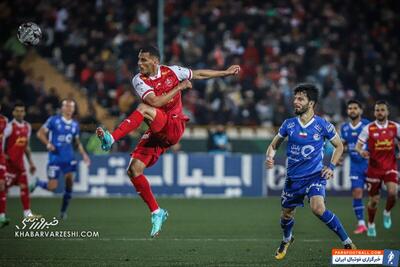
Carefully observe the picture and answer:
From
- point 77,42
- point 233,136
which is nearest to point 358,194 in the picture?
point 233,136

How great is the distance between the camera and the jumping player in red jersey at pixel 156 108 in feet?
35.3

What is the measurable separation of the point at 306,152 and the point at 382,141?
14.6ft

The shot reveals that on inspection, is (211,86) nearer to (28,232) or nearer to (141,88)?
(28,232)

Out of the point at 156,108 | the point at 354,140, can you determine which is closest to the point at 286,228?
the point at 156,108

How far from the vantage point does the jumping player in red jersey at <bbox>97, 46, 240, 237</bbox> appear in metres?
10.8

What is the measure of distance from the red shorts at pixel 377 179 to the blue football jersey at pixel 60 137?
6120mm

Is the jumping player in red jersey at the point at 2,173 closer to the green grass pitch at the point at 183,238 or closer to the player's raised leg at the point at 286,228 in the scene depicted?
the green grass pitch at the point at 183,238

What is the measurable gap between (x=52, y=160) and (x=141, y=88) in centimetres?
686

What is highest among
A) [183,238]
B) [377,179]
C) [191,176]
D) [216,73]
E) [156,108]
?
[216,73]

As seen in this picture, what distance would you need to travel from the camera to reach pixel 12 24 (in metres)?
26.5

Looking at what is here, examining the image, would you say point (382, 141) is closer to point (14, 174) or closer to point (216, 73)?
point (216, 73)

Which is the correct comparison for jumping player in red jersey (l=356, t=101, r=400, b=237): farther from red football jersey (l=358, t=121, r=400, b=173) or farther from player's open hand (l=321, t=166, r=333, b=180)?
player's open hand (l=321, t=166, r=333, b=180)

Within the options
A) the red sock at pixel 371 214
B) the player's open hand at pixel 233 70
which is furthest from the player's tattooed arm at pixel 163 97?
the red sock at pixel 371 214

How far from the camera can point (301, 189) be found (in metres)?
10.9
